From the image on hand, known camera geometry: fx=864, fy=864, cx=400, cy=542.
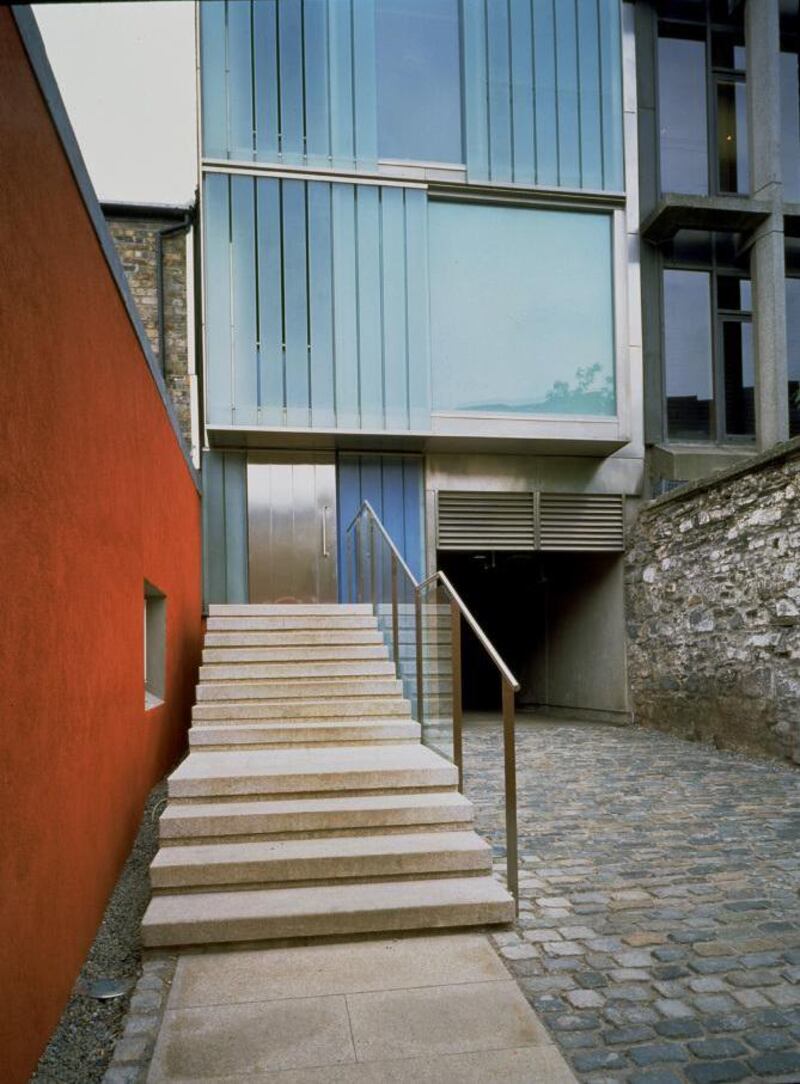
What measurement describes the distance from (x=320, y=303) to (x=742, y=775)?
655cm

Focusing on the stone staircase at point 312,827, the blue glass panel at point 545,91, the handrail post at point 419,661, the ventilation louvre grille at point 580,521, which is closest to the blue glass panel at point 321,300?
the blue glass panel at point 545,91

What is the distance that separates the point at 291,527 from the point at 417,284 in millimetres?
3181

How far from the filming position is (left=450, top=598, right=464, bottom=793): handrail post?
5.06m

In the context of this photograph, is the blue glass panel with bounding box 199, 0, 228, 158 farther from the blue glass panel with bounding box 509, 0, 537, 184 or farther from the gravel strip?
the gravel strip

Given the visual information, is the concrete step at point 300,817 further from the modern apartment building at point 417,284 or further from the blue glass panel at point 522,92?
the blue glass panel at point 522,92

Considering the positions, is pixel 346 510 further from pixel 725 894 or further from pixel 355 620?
pixel 725 894

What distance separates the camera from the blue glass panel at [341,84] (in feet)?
32.4

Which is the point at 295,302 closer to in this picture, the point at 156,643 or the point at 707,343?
the point at 156,643

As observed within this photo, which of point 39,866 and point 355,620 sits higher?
point 355,620

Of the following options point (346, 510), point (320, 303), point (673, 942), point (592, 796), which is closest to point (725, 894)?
point (673, 942)

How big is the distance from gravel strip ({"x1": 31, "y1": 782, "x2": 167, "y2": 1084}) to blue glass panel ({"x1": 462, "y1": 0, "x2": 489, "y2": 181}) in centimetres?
855

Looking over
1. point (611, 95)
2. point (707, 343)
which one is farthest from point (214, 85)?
point (707, 343)

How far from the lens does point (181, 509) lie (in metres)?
7.54

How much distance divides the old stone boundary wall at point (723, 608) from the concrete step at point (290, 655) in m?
3.47
